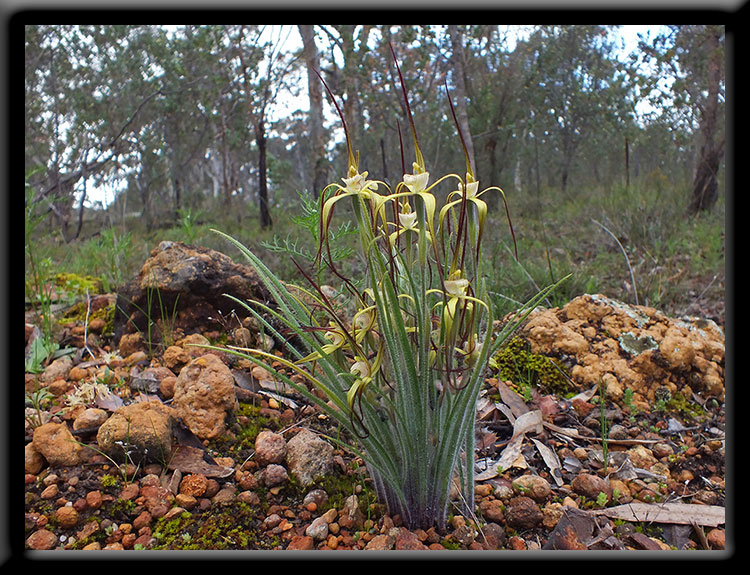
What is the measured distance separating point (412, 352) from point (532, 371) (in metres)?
1.18

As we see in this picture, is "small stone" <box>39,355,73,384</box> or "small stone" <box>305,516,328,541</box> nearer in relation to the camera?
"small stone" <box>305,516,328,541</box>

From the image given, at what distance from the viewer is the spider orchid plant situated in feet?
3.53

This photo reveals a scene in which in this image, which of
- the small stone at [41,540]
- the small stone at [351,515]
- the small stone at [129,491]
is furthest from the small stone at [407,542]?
the small stone at [41,540]

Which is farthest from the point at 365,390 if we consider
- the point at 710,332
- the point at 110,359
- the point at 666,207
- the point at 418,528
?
the point at 666,207

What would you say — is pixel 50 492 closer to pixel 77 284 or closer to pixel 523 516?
pixel 523 516

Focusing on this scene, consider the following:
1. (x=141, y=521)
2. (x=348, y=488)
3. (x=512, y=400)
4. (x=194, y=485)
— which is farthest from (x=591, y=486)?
(x=141, y=521)

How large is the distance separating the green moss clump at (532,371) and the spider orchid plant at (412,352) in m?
0.93

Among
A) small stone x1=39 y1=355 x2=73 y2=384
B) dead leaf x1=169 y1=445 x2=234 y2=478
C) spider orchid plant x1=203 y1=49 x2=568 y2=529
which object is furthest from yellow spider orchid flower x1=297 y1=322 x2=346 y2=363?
small stone x1=39 y1=355 x2=73 y2=384

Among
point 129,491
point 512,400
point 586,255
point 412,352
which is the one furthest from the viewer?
point 586,255

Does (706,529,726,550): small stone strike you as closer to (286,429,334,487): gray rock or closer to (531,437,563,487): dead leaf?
(531,437,563,487): dead leaf

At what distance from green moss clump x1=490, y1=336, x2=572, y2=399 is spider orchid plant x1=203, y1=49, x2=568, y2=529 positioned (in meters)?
0.93

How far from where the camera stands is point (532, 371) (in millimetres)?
2146

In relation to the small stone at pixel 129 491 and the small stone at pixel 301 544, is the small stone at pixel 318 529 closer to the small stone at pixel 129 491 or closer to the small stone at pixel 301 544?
the small stone at pixel 301 544
